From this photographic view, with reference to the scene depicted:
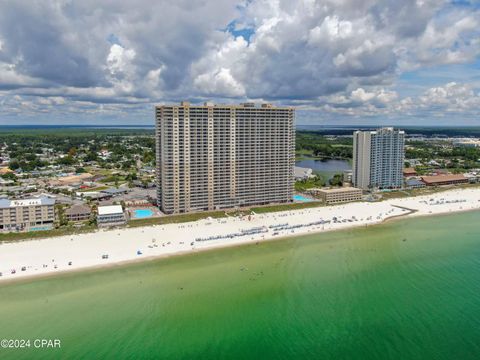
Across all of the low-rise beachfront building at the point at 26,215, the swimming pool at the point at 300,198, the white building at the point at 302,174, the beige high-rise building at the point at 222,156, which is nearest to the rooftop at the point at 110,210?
the low-rise beachfront building at the point at 26,215

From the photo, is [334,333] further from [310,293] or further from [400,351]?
[310,293]

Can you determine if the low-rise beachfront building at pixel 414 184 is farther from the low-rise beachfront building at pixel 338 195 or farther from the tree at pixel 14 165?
the tree at pixel 14 165

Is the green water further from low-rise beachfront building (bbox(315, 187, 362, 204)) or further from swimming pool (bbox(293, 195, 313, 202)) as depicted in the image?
swimming pool (bbox(293, 195, 313, 202))

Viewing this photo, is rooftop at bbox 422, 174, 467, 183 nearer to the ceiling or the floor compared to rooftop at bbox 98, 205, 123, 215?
nearer to the ceiling

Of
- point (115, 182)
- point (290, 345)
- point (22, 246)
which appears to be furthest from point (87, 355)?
point (115, 182)

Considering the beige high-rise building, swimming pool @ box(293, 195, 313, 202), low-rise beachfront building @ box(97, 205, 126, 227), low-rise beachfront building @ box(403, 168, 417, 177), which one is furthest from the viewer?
low-rise beachfront building @ box(403, 168, 417, 177)

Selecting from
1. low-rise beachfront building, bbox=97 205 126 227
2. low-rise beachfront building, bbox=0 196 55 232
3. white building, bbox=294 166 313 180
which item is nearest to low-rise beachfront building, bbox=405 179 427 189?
white building, bbox=294 166 313 180
